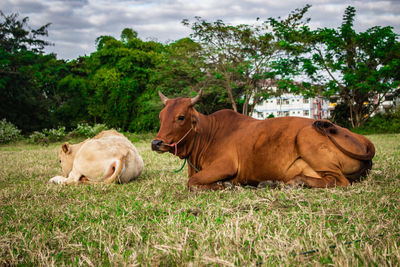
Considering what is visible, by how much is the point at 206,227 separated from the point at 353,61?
74.9ft

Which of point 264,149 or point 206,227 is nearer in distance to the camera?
point 206,227

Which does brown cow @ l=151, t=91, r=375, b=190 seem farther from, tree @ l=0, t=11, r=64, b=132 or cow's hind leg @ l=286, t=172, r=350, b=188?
tree @ l=0, t=11, r=64, b=132

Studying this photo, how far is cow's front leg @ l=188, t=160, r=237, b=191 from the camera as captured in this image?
400 cm

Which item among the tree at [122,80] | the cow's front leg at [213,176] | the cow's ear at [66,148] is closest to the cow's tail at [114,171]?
the cow's ear at [66,148]

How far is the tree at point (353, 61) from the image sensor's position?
67.7ft

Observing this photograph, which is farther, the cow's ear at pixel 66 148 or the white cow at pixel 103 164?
the cow's ear at pixel 66 148

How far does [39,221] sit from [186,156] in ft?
6.78

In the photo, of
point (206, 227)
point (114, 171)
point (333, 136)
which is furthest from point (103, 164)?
point (333, 136)

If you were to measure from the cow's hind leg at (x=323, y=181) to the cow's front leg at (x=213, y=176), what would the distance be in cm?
74

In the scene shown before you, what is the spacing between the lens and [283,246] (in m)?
1.94

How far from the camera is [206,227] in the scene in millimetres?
2391

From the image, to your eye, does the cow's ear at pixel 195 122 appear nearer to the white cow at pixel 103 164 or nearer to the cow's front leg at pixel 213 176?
the cow's front leg at pixel 213 176

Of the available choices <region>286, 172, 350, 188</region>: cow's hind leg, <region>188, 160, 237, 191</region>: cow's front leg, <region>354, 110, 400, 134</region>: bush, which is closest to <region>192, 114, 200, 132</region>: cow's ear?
<region>188, 160, 237, 191</region>: cow's front leg

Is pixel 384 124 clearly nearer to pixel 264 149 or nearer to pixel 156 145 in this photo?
pixel 264 149
